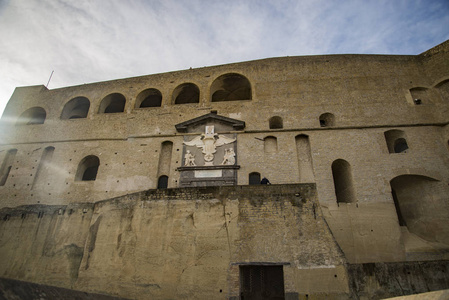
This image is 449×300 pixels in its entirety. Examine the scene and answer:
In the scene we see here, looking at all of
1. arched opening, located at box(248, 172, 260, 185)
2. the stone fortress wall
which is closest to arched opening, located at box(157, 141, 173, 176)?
the stone fortress wall

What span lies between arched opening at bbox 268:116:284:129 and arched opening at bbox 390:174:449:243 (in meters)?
6.13

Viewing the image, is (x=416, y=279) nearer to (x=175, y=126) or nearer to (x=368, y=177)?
(x=368, y=177)

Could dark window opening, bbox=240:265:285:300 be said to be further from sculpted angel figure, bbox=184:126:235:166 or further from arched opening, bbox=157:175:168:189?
arched opening, bbox=157:175:168:189

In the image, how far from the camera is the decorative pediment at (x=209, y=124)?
50.5 ft

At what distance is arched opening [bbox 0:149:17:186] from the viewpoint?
55.3 feet

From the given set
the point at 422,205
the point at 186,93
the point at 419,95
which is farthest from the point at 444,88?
the point at 186,93

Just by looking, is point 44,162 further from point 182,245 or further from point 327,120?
point 327,120

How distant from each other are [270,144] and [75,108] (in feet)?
44.8

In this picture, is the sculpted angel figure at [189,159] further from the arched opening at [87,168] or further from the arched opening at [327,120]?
the arched opening at [327,120]

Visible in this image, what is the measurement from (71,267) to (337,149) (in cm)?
1228

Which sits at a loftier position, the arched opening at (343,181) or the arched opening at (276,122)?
the arched opening at (276,122)

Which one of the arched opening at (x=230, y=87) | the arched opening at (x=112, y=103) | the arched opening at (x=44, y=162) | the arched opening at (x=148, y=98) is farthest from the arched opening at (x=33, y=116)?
the arched opening at (x=230, y=87)

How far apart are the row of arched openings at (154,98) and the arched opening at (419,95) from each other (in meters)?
9.04

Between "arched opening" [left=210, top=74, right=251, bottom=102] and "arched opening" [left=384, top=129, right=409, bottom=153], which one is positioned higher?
"arched opening" [left=210, top=74, right=251, bottom=102]
